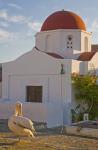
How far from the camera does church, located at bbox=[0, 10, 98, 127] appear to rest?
21.8m

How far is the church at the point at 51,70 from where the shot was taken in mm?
21828

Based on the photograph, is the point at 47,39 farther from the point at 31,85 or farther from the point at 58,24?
the point at 31,85

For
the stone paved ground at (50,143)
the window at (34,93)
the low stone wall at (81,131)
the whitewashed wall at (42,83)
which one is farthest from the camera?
the window at (34,93)

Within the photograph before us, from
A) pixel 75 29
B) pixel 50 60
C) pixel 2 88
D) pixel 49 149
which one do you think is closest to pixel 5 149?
pixel 49 149

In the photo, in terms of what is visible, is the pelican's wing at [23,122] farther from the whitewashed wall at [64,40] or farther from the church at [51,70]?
the whitewashed wall at [64,40]

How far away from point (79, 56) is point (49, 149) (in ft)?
47.7

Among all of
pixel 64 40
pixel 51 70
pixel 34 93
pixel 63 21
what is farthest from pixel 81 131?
pixel 63 21

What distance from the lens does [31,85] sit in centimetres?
2423

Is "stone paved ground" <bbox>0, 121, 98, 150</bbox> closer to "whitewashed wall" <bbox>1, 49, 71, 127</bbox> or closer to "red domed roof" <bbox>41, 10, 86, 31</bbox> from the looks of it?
"whitewashed wall" <bbox>1, 49, 71, 127</bbox>

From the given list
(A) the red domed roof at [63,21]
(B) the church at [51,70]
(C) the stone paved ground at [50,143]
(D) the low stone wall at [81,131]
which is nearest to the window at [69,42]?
(B) the church at [51,70]

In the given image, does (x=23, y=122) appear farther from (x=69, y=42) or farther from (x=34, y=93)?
(x=69, y=42)

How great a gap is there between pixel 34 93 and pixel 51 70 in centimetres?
221

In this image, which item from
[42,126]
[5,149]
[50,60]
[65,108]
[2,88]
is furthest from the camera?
[2,88]

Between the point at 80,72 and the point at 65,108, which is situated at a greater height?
the point at 80,72
